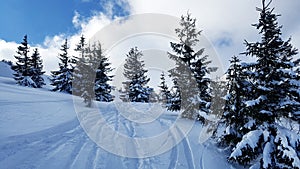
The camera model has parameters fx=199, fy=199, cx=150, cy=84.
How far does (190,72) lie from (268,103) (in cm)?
751

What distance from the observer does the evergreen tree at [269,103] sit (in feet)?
22.2

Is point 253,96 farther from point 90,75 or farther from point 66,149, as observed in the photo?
point 90,75

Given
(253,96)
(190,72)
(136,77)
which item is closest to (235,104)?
(253,96)

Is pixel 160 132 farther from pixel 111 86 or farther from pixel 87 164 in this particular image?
pixel 111 86

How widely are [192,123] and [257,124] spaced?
5.68m

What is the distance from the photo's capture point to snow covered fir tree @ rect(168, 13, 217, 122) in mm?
14031

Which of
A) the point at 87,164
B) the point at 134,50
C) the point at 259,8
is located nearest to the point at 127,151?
the point at 87,164

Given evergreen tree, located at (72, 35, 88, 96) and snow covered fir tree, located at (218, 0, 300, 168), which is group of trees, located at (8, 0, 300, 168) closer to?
snow covered fir tree, located at (218, 0, 300, 168)

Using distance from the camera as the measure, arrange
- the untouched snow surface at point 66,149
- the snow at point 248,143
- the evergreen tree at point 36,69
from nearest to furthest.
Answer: the untouched snow surface at point 66,149
the snow at point 248,143
the evergreen tree at point 36,69

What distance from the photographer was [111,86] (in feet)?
97.1

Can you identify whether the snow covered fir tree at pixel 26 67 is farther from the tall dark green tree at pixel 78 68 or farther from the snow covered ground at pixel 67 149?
the snow covered ground at pixel 67 149

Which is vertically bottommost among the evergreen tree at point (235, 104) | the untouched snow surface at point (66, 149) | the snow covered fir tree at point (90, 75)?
the untouched snow surface at point (66, 149)

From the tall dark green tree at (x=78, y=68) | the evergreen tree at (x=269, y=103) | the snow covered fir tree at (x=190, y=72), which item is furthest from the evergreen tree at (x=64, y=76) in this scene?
the evergreen tree at (x=269, y=103)

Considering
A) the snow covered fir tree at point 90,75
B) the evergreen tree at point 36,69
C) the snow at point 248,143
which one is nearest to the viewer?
the snow at point 248,143
